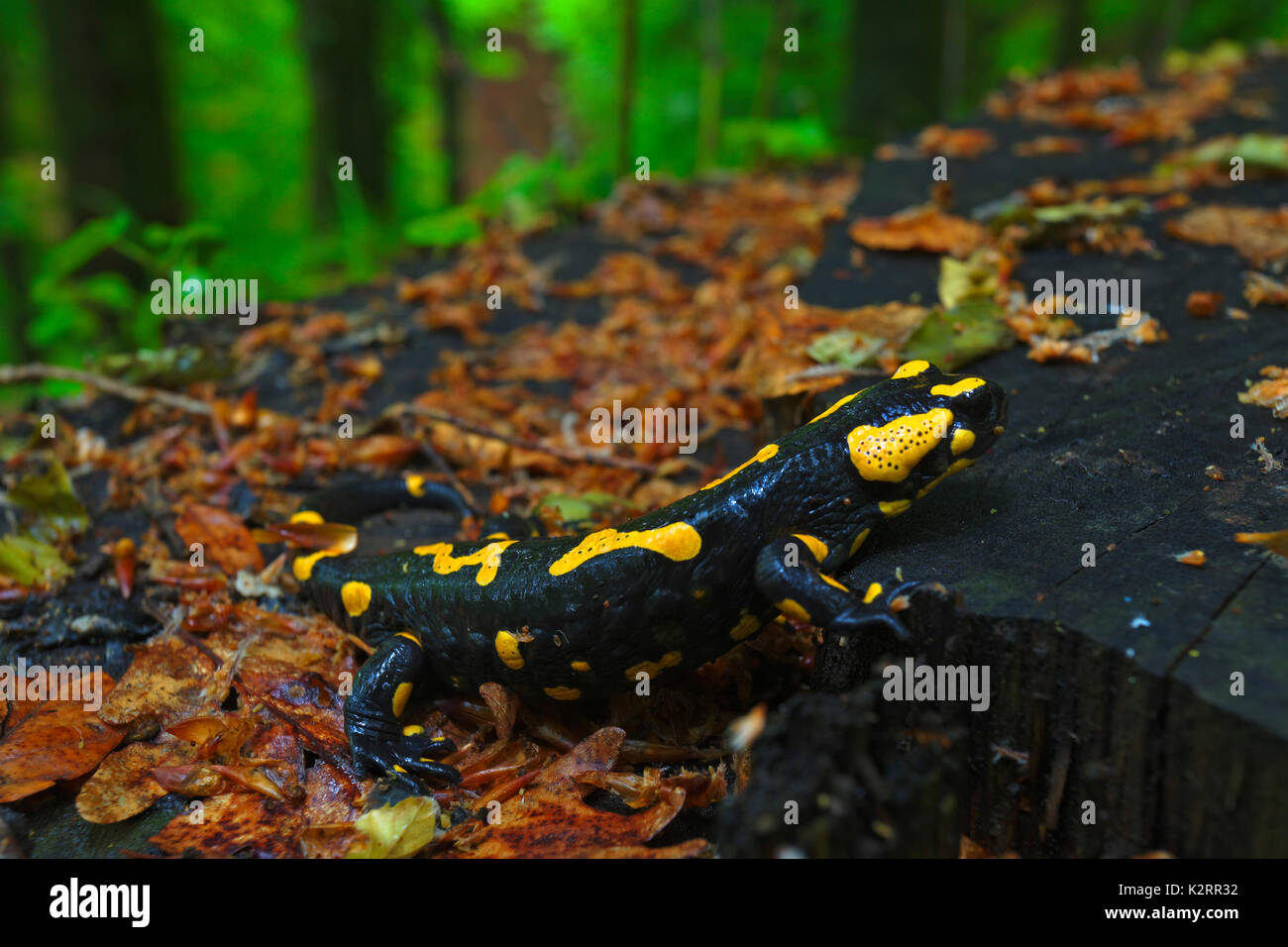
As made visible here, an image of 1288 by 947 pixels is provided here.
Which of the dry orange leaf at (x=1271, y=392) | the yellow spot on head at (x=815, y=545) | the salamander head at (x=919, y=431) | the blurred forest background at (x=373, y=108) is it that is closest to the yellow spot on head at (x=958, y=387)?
the salamander head at (x=919, y=431)

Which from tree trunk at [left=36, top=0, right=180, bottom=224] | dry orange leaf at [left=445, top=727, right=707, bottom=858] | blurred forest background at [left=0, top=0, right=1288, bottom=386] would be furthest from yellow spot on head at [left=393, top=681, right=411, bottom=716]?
tree trunk at [left=36, top=0, right=180, bottom=224]

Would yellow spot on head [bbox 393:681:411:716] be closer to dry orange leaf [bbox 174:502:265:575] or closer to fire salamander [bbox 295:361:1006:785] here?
fire salamander [bbox 295:361:1006:785]

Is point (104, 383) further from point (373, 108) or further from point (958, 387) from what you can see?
point (373, 108)

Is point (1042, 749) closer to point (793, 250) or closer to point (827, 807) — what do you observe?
point (827, 807)

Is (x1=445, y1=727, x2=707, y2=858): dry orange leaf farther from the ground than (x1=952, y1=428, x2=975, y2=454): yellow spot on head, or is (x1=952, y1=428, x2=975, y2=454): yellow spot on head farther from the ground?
(x1=952, y1=428, x2=975, y2=454): yellow spot on head

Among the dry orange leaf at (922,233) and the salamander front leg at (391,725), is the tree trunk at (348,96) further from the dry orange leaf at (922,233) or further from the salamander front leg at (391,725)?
the salamander front leg at (391,725)
